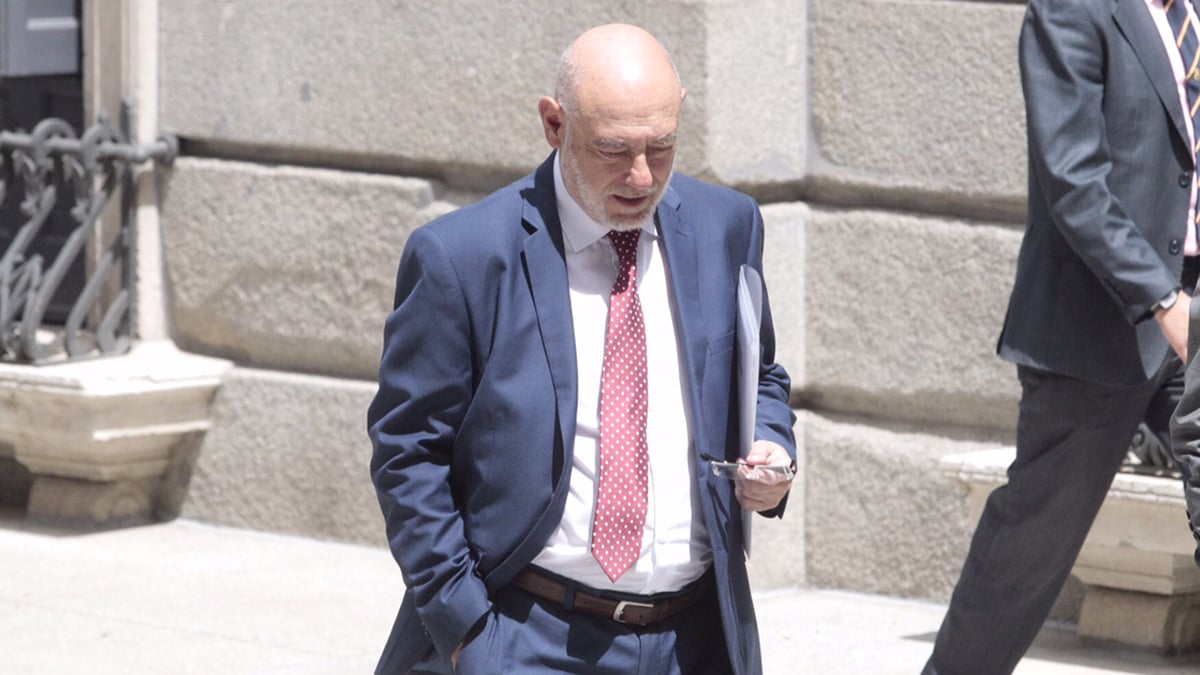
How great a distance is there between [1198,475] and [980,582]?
64.3 inches

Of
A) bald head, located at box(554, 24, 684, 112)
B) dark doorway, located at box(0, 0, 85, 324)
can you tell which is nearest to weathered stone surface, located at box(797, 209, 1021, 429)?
dark doorway, located at box(0, 0, 85, 324)

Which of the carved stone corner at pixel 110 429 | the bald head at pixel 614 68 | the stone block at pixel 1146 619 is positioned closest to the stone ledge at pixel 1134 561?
the stone block at pixel 1146 619

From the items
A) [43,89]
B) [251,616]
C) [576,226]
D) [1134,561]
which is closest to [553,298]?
[576,226]

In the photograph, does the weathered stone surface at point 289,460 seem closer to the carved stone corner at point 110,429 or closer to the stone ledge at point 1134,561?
the carved stone corner at point 110,429

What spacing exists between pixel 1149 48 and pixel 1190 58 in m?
0.10

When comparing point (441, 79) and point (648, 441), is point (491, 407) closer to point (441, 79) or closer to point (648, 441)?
point (648, 441)

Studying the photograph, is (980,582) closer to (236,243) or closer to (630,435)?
(630,435)

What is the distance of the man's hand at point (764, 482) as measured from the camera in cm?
275

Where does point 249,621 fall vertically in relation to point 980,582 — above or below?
below

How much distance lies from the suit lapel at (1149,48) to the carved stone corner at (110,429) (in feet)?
11.0

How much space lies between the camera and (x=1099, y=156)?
381 centimetres

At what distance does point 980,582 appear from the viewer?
3.96 m

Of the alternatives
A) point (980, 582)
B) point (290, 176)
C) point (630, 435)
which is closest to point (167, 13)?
point (290, 176)

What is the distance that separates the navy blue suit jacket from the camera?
9.10 feet
